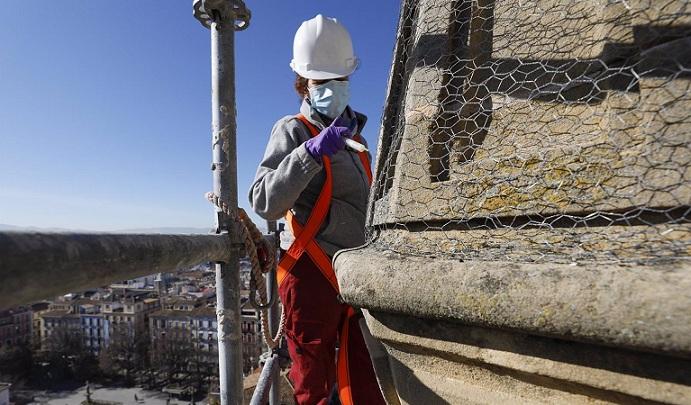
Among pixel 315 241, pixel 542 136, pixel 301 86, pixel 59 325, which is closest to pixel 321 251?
pixel 315 241

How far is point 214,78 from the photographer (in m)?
2.03

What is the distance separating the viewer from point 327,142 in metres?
2.15

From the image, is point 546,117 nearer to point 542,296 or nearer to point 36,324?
point 542,296

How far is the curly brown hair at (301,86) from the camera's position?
2754mm

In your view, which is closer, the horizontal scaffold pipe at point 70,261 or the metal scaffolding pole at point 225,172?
the horizontal scaffold pipe at point 70,261

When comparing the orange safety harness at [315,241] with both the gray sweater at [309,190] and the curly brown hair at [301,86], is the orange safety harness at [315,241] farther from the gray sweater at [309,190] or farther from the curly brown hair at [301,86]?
the curly brown hair at [301,86]

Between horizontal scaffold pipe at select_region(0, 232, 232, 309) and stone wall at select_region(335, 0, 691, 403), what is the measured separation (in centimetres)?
55

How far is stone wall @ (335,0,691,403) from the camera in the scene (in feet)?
3.01

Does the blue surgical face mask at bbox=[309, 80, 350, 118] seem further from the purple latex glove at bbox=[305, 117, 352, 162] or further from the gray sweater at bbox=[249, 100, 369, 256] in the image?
the purple latex glove at bbox=[305, 117, 352, 162]

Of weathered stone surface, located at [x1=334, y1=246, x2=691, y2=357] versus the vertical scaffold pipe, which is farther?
the vertical scaffold pipe

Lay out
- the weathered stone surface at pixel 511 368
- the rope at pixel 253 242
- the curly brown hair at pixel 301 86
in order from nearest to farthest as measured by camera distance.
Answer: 1. the weathered stone surface at pixel 511 368
2. the rope at pixel 253 242
3. the curly brown hair at pixel 301 86

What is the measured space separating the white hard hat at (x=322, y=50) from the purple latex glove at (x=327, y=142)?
1.60 ft

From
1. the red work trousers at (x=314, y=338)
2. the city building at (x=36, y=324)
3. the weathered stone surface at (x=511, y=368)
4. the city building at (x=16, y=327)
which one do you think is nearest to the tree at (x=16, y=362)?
the city building at (x=16, y=327)

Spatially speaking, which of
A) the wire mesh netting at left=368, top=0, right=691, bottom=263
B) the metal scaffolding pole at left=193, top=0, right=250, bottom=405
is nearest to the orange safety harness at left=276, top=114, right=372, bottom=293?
the metal scaffolding pole at left=193, top=0, right=250, bottom=405
